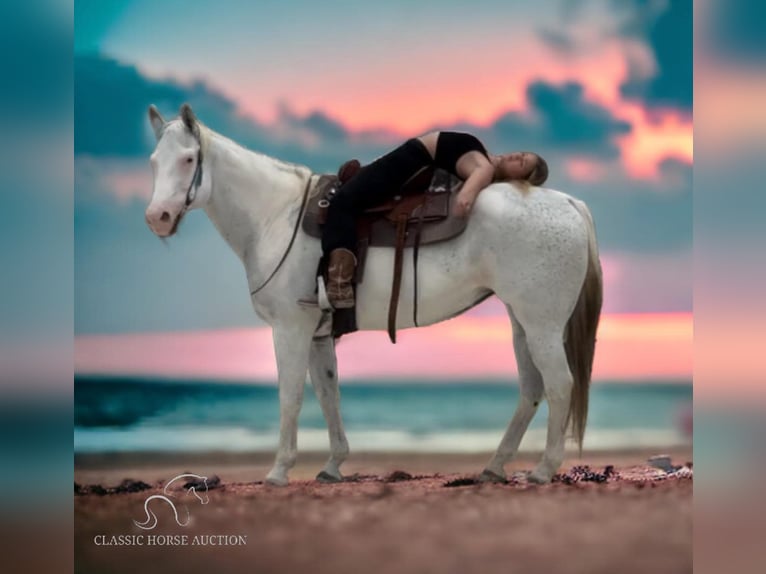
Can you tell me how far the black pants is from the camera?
10.8 ft

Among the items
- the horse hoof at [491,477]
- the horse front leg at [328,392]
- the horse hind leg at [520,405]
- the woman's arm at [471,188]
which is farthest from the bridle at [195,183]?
the horse hoof at [491,477]

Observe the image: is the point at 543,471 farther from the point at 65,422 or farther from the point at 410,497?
the point at 65,422

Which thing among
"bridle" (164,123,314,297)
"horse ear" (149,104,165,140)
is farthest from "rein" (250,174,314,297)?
"horse ear" (149,104,165,140)

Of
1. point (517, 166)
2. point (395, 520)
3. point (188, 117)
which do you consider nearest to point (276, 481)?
point (395, 520)

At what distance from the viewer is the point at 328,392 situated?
3.53 metres

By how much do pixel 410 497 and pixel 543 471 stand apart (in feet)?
1.73

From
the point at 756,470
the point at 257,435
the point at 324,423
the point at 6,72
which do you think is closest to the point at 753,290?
the point at 756,470

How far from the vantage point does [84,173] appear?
3676mm

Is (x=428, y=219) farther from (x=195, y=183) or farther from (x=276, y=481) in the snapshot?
(x=276, y=481)

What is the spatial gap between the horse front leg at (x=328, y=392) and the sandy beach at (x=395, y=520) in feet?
0.24

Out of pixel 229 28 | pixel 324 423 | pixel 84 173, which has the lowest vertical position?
pixel 324 423

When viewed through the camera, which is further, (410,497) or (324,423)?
(324,423)

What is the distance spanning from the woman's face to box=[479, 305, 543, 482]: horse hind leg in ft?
1.74

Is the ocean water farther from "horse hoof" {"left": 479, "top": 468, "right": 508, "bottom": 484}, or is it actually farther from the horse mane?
the horse mane
